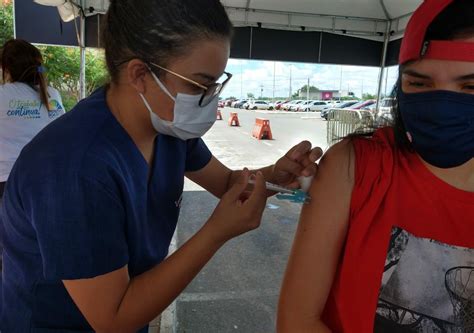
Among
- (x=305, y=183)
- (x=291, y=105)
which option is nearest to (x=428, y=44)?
(x=305, y=183)

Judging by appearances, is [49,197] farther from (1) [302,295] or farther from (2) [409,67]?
(2) [409,67]

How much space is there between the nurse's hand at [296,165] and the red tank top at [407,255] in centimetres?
20

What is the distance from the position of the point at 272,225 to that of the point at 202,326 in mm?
1897

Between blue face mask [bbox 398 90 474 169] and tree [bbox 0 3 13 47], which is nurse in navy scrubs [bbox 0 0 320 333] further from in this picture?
tree [bbox 0 3 13 47]

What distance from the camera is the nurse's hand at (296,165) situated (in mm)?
1131

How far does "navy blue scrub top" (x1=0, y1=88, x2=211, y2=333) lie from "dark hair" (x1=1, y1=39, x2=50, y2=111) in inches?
69.8

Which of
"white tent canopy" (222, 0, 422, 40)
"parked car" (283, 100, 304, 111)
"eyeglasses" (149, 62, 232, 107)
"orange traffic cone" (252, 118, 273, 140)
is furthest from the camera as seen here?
"parked car" (283, 100, 304, 111)

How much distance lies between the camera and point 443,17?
0.87 metres

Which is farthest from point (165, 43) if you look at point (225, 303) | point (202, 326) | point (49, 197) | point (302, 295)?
point (225, 303)

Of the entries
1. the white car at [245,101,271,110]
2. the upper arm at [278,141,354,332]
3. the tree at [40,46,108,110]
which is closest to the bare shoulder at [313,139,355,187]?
the upper arm at [278,141,354,332]

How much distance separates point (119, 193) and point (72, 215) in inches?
5.3

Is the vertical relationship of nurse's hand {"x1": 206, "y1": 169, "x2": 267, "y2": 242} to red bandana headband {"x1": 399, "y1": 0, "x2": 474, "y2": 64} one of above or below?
below

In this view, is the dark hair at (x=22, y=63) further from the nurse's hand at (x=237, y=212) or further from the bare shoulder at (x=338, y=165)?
the bare shoulder at (x=338, y=165)

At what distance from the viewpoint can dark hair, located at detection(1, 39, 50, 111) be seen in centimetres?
255
